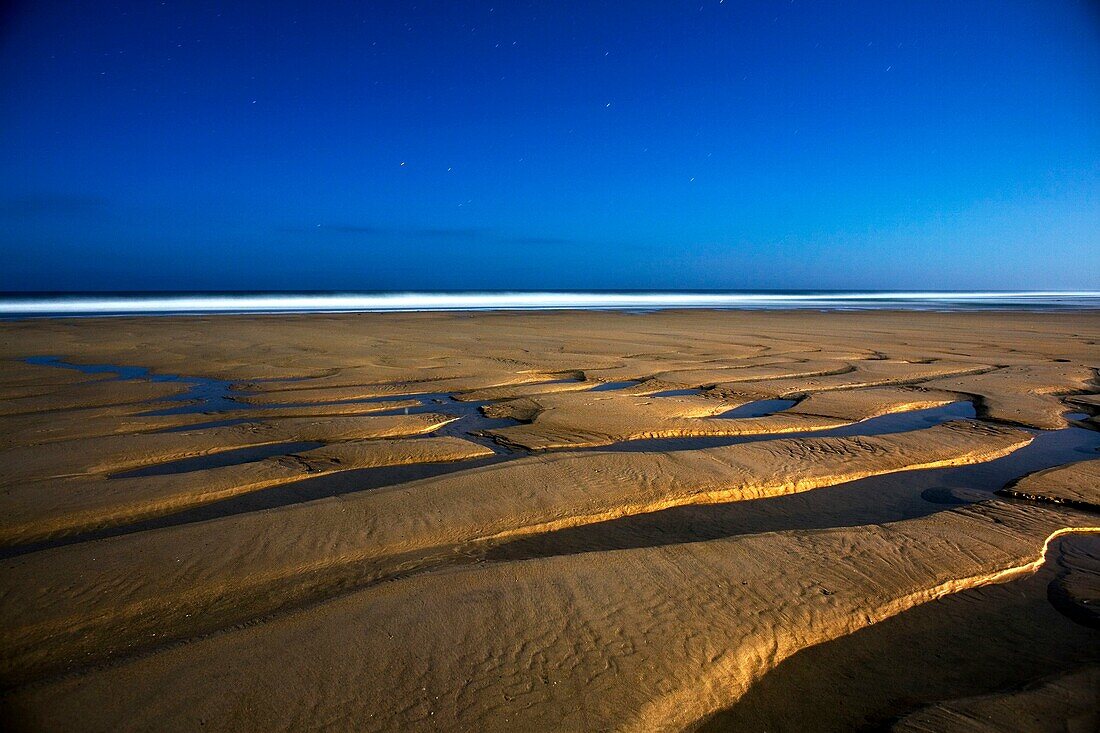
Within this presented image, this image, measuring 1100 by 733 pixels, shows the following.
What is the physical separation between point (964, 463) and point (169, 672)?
10.8ft

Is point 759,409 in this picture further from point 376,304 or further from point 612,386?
point 376,304

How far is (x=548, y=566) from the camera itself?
69.1 inches

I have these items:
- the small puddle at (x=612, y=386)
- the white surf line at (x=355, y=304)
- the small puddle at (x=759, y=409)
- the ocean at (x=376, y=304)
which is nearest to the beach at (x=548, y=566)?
the small puddle at (x=759, y=409)

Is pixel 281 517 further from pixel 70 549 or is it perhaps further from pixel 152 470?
pixel 152 470

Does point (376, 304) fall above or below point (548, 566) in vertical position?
below

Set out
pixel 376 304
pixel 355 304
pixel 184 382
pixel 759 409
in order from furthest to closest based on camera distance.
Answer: pixel 376 304 < pixel 355 304 < pixel 184 382 < pixel 759 409

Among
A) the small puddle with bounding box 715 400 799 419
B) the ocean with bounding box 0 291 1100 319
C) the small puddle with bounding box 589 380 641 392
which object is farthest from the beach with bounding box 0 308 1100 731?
the ocean with bounding box 0 291 1100 319

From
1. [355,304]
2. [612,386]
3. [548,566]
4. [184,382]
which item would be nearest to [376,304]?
[355,304]

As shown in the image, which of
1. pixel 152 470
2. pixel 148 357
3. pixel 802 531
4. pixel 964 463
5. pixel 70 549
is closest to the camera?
pixel 70 549

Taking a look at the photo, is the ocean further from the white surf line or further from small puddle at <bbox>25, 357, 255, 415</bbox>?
small puddle at <bbox>25, 357, 255, 415</bbox>

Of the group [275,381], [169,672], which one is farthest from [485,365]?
[169,672]

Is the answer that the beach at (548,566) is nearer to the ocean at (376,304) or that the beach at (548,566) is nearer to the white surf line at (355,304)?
the ocean at (376,304)

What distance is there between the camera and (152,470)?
2.68 m

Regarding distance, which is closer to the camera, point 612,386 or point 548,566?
point 548,566
